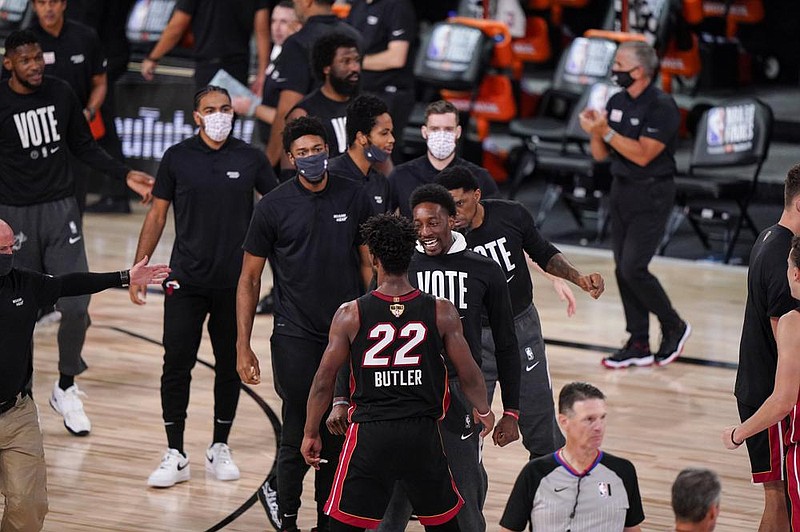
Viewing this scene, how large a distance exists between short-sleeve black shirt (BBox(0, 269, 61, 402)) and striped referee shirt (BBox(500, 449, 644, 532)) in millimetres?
2119

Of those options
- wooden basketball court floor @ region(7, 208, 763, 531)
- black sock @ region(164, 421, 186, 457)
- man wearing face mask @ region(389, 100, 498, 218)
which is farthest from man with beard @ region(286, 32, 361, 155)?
black sock @ region(164, 421, 186, 457)

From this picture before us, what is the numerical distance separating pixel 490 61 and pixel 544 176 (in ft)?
4.29

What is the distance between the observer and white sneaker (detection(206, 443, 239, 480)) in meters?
6.68

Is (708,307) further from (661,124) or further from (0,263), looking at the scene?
(0,263)

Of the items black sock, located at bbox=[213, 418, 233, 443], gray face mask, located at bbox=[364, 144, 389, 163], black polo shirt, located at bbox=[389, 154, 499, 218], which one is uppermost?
gray face mask, located at bbox=[364, 144, 389, 163]

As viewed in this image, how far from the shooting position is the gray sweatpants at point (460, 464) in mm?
5145

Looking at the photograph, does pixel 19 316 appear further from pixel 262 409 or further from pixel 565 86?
pixel 565 86

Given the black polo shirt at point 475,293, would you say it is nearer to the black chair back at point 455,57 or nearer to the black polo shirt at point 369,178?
the black polo shirt at point 369,178

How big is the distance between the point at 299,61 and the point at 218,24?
2.77 meters

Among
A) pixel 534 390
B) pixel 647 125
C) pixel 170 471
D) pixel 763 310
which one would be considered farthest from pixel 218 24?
pixel 763 310

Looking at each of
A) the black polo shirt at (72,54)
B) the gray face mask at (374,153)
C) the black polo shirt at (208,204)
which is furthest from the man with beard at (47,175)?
the gray face mask at (374,153)

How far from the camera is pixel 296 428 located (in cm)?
573

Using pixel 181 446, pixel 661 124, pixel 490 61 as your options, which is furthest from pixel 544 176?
pixel 181 446

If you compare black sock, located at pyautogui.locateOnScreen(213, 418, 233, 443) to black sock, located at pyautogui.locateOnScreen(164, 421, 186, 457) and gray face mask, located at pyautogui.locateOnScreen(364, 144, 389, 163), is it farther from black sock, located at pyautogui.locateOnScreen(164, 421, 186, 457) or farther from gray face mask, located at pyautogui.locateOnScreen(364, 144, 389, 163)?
gray face mask, located at pyautogui.locateOnScreen(364, 144, 389, 163)
